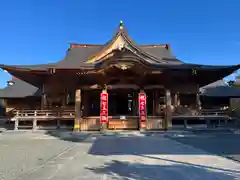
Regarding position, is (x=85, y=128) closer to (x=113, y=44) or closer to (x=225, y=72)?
(x=113, y=44)

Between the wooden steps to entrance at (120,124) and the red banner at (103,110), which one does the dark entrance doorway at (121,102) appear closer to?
the wooden steps to entrance at (120,124)

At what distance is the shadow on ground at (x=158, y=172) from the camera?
17.3 ft

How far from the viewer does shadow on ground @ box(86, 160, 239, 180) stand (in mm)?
5285

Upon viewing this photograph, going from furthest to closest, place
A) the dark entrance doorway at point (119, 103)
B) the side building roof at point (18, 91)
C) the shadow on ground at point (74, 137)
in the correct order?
the side building roof at point (18, 91)
the dark entrance doorway at point (119, 103)
the shadow on ground at point (74, 137)

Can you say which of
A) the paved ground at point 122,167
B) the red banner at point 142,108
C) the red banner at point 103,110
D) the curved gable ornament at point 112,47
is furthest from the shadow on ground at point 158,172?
the curved gable ornament at point 112,47

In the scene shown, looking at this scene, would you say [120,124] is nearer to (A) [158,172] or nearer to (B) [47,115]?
(B) [47,115]

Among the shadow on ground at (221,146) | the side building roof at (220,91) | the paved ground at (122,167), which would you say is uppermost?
the side building roof at (220,91)

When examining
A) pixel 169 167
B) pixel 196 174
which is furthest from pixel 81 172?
pixel 196 174

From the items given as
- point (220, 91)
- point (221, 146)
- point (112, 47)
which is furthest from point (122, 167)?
point (220, 91)

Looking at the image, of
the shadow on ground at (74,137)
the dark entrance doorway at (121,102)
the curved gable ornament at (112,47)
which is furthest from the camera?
the curved gable ornament at (112,47)

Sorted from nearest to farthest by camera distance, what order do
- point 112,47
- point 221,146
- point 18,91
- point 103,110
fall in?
point 221,146 → point 103,110 → point 112,47 → point 18,91

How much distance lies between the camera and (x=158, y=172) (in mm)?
5703

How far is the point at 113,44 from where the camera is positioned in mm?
21672

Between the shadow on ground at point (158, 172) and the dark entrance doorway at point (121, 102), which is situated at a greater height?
the dark entrance doorway at point (121, 102)
